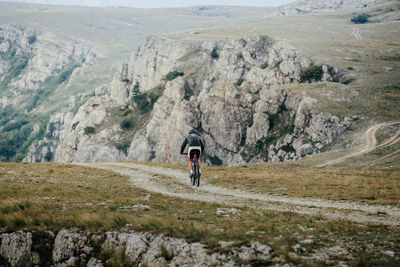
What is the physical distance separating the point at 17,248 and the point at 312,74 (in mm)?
105657

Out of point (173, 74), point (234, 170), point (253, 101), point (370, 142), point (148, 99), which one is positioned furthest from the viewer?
point (173, 74)

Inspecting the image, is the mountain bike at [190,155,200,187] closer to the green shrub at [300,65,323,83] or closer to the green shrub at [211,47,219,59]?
the green shrub at [300,65,323,83]

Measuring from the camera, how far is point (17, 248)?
9.88 metres

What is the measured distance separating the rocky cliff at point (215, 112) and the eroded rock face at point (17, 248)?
238 feet

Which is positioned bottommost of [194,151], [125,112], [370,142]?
[125,112]

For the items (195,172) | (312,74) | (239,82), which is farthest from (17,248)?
(239,82)

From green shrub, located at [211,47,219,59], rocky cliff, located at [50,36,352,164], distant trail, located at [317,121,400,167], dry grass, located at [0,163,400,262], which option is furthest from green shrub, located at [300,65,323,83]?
dry grass, located at [0,163,400,262]

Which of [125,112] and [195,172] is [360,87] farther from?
[125,112]

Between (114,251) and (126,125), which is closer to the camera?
(114,251)

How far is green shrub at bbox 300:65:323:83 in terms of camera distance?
333 feet

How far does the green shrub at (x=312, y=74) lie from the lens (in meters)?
102

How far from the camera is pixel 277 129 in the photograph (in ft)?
308

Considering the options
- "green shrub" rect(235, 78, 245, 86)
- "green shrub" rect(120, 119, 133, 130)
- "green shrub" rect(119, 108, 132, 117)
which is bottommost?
"green shrub" rect(120, 119, 133, 130)

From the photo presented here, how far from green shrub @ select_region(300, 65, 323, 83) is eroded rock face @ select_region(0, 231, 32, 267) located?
103783mm
